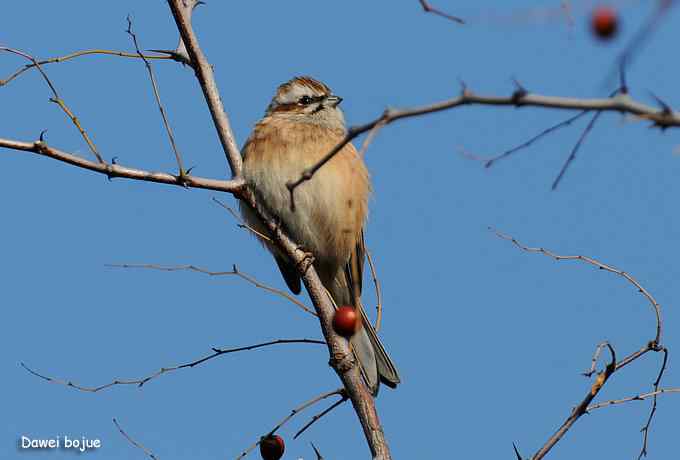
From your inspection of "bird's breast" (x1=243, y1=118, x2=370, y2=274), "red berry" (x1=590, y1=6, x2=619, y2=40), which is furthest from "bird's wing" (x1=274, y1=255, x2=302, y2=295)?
"red berry" (x1=590, y1=6, x2=619, y2=40)

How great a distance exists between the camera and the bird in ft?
18.8

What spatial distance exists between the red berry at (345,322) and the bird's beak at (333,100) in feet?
10.3

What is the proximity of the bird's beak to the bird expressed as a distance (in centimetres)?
4

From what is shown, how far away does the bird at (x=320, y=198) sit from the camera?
5.72 m

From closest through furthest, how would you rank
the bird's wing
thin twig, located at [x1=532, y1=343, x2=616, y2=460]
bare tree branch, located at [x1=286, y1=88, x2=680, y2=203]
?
bare tree branch, located at [x1=286, y1=88, x2=680, y2=203]
thin twig, located at [x1=532, y1=343, x2=616, y2=460]
the bird's wing

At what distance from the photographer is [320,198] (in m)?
5.91

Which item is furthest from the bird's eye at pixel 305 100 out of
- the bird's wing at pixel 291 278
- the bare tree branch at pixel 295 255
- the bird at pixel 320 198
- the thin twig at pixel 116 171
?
the thin twig at pixel 116 171

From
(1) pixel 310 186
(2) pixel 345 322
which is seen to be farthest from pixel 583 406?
(1) pixel 310 186

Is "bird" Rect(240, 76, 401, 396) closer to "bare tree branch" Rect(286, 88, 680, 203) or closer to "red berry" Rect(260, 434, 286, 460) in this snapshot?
"red berry" Rect(260, 434, 286, 460)

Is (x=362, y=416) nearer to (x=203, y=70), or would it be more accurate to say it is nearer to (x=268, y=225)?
(x=268, y=225)

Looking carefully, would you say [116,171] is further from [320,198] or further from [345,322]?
[320,198]

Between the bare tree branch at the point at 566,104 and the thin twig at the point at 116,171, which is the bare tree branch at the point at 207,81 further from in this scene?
the bare tree branch at the point at 566,104

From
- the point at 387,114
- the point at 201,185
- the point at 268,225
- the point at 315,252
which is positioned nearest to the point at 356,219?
the point at 315,252

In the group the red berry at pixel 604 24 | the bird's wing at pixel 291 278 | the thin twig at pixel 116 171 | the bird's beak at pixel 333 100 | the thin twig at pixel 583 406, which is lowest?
the thin twig at pixel 583 406
